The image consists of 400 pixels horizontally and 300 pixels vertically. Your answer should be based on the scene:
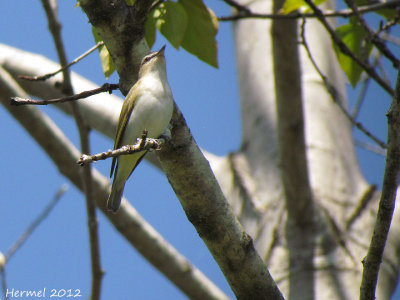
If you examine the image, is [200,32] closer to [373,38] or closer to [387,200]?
[373,38]

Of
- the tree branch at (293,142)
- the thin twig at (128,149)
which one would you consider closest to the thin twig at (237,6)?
the tree branch at (293,142)

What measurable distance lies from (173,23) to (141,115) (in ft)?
1.70

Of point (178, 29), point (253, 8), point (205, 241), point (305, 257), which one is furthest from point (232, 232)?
point (253, 8)

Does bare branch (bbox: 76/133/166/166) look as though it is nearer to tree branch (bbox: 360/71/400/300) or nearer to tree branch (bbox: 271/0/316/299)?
tree branch (bbox: 360/71/400/300)

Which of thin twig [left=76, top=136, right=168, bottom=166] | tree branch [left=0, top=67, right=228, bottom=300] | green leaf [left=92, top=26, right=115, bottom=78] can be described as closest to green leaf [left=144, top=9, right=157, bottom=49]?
green leaf [left=92, top=26, right=115, bottom=78]

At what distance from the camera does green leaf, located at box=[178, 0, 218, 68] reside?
8.48ft

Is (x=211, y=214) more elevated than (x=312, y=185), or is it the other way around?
(x=312, y=185)

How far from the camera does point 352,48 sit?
3.01 meters

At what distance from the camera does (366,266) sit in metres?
2.11

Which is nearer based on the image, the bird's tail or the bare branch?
the bare branch

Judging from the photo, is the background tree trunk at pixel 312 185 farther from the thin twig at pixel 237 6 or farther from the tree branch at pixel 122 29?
the tree branch at pixel 122 29

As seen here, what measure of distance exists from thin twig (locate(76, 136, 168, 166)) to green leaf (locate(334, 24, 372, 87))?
1.29 meters

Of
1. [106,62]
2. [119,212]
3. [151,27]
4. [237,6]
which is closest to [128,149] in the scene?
[106,62]

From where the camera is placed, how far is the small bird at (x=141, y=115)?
2.39 meters
